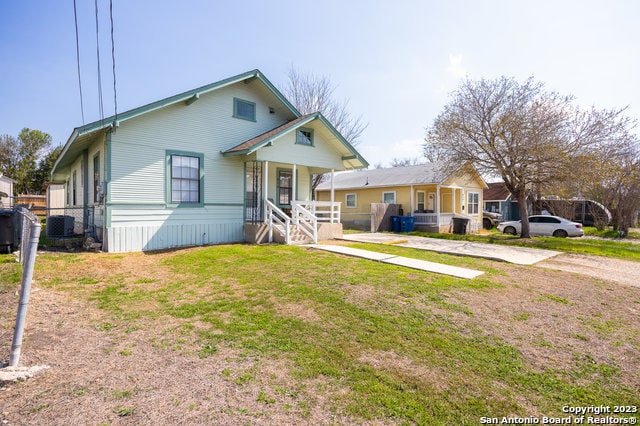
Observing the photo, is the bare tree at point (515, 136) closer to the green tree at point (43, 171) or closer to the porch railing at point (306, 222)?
the porch railing at point (306, 222)

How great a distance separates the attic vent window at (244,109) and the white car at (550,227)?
17.9 metres

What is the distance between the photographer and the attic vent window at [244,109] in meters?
13.1

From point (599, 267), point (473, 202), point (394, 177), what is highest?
point (394, 177)

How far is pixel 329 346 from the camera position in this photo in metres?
3.98

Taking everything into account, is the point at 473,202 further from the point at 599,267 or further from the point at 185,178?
the point at 185,178

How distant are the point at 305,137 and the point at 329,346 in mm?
10860

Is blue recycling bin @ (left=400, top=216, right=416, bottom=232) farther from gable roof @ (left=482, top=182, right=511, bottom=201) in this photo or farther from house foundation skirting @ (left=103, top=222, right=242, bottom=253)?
gable roof @ (left=482, top=182, right=511, bottom=201)

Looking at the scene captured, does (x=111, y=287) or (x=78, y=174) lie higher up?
(x=78, y=174)

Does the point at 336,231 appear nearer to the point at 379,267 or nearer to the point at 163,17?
the point at 379,267

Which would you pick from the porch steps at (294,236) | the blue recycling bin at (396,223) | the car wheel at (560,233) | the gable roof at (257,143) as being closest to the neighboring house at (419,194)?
the blue recycling bin at (396,223)

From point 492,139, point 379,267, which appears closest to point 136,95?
point 379,267

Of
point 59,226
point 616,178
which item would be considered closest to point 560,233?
point 616,178

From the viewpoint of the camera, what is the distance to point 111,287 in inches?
255

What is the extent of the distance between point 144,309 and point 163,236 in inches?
258
